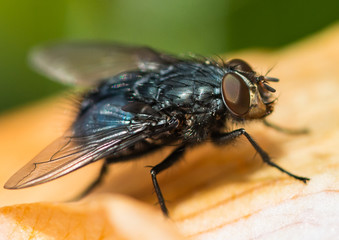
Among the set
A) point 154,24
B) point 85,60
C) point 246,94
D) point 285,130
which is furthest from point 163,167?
point 154,24

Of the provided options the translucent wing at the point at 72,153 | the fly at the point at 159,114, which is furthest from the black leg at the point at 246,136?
the translucent wing at the point at 72,153

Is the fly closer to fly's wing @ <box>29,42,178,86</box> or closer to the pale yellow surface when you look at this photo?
the pale yellow surface

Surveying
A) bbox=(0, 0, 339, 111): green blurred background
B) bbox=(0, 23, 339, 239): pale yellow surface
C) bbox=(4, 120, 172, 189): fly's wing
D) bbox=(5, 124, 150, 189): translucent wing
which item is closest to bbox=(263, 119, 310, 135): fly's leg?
bbox=(0, 23, 339, 239): pale yellow surface

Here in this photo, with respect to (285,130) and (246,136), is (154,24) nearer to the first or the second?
(285,130)

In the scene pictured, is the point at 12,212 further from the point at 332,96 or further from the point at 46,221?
the point at 332,96

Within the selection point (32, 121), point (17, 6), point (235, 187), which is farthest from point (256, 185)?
point (17, 6)

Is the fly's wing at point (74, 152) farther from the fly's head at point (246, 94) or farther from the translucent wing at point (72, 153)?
the fly's head at point (246, 94)
